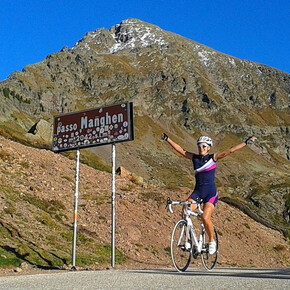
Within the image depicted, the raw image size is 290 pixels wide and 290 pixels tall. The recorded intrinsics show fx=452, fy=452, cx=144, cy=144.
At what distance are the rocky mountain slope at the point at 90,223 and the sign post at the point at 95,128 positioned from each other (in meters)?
3.40

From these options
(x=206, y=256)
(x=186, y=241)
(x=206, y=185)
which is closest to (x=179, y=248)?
(x=186, y=241)

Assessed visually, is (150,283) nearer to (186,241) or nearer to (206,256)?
(186,241)

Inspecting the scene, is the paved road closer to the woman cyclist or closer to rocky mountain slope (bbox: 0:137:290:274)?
the woman cyclist

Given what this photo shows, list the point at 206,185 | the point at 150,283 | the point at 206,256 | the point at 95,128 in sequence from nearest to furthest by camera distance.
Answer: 1. the point at 150,283
2. the point at 206,185
3. the point at 206,256
4. the point at 95,128

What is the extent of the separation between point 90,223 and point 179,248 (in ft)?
45.3

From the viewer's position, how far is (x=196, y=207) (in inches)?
394

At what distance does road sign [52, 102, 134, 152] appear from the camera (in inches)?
635

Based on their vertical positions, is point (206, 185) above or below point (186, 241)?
above

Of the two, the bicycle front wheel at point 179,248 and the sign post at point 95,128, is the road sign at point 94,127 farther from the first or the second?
the bicycle front wheel at point 179,248

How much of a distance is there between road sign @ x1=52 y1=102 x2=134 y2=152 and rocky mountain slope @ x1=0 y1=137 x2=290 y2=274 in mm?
4176

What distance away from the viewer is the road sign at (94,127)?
16.1 meters

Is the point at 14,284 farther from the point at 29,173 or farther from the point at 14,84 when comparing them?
the point at 14,84

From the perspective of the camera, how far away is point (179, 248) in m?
9.91

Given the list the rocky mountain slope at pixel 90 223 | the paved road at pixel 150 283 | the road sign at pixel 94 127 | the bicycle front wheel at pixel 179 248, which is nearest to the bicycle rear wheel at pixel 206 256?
the bicycle front wheel at pixel 179 248
